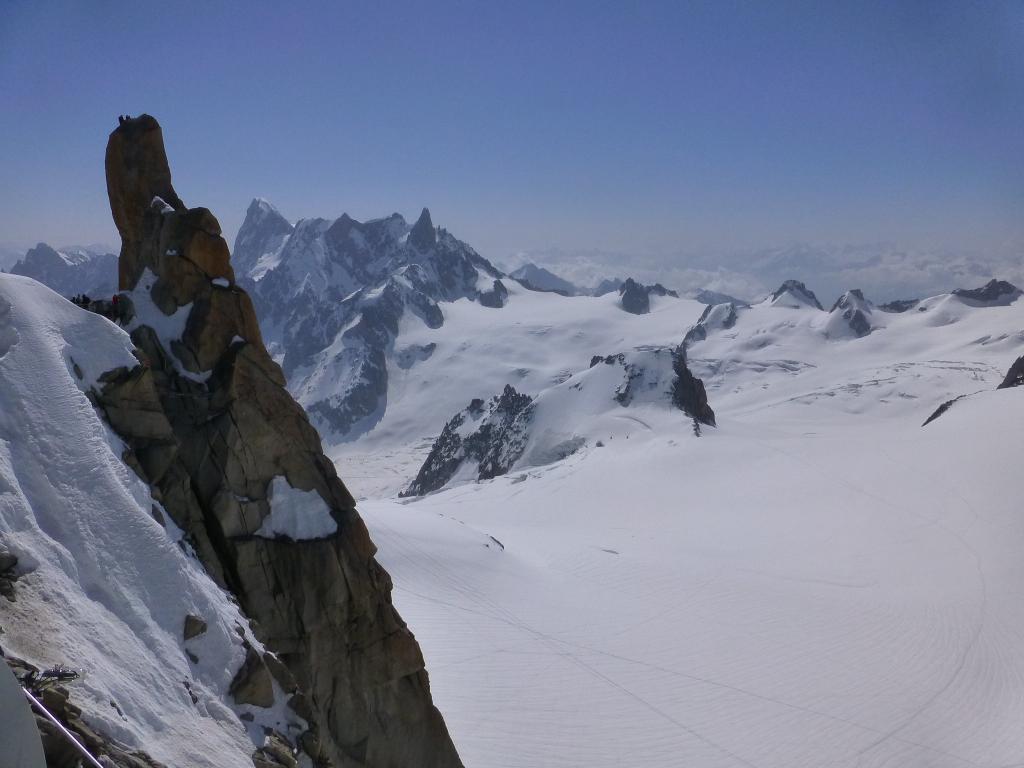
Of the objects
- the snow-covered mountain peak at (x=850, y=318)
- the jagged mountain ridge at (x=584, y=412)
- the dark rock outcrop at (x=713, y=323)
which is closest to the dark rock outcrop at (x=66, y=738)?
the jagged mountain ridge at (x=584, y=412)

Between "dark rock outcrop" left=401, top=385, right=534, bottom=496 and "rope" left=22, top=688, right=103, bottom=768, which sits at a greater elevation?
"rope" left=22, top=688, right=103, bottom=768

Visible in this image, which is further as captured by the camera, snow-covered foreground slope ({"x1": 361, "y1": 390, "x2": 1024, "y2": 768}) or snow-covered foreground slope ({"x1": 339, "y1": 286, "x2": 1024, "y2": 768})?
snow-covered foreground slope ({"x1": 339, "y1": 286, "x2": 1024, "y2": 768})

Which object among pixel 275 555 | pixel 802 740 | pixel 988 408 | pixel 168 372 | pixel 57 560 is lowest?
pixel 802 740

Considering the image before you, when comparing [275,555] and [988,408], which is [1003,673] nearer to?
[275,555]

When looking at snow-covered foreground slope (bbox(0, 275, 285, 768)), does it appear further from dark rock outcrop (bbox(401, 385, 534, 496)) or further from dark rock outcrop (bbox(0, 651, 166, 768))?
dark rock outcrop (bbox(401, 385, 534, 496))

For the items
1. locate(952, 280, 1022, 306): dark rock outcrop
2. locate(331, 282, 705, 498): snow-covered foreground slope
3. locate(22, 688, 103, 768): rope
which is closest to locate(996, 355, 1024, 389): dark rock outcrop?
locate(331, 282, 705, 498): snow-covered foreground slope

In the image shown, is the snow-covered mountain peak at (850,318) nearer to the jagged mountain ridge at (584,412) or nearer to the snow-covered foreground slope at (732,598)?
the jagged mountain ridge at (584,412)

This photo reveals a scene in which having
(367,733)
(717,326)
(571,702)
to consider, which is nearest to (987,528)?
(571,702)
